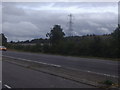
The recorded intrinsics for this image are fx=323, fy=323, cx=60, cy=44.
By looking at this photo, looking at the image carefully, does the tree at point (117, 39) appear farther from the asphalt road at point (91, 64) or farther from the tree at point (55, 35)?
the tree at point (55, 35)

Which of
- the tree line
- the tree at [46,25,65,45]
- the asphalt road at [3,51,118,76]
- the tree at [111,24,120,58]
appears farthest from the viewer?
the tree at [46,25,65,45]

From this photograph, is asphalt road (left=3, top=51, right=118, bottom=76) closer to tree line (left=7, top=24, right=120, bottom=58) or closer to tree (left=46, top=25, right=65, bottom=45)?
tree line (left=7, top=24, right=120, bottom=58)

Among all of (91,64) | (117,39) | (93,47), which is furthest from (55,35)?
(91,64)

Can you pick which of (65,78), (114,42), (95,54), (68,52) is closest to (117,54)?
(114,42)

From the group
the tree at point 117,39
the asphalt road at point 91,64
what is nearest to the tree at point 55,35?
the tree at point 117,39

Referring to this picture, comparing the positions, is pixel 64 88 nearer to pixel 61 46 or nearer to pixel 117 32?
pixel 117 32

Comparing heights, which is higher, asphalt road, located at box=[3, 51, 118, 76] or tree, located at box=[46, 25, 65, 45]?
tree, located at box=[46, 25, 65, 45]

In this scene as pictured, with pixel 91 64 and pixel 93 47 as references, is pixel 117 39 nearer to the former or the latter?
pixel 93 47

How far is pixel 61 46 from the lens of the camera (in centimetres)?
6812

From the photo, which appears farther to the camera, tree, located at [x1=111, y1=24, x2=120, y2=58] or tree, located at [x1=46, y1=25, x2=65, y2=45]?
tree, located at [x1=46, y1=25, x2=65, y2=45]

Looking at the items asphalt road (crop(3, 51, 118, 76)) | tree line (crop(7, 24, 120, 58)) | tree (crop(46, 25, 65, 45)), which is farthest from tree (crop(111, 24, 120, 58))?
tree (crop(46, 25, 65, 45))

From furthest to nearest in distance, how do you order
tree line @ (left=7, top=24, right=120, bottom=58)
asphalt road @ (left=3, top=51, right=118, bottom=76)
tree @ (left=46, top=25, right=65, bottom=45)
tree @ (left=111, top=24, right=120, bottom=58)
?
tree @ (left=46, top=25, right=65, bottom=45)
tree line @ (left=7, top=24, right=120, bottom=58)
tree @ (left=111, top=24, right=120, bottom=58)
asphalt road @ (left=3, top=51, right=118, bottom=76)

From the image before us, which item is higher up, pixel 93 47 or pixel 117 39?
pixel 117 39

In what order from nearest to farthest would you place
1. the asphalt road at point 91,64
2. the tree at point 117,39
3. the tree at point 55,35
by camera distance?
the asphalt road at point 91,64 → the tree at point 117,39 → the tree at point 55,35
